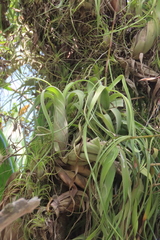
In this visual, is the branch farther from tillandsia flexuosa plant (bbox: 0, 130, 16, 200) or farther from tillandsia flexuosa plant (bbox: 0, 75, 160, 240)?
tillandsia flexuosa plant (bbox: 0, 130, 16, 200)

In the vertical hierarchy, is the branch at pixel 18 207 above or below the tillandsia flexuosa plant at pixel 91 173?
above

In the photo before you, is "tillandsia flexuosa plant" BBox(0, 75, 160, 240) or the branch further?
"tillandsia flexuosa plant" BBox(0, 75, 160, 240)

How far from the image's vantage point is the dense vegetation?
0.55 metres

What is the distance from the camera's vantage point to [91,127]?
1.90ft

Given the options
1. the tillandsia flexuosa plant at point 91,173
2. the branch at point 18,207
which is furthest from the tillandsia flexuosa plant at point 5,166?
the branch at point 18,207

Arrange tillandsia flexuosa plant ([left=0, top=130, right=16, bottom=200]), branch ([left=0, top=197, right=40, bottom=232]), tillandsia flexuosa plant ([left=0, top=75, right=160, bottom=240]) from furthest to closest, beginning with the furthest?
tillandsia flexuosa plant ([left=0, top=130, right=16, bottom=200]), tillandsia flexuosa plant ([left=0, top=75, right=160, bottom=240]), branch ([left=0, top=197, right=40, bottom=232])

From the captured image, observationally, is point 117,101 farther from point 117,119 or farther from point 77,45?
point 77,45

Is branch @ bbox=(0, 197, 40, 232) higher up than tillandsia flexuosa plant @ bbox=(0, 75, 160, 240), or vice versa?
branch @ bbox=(0, 197, 40, 232)

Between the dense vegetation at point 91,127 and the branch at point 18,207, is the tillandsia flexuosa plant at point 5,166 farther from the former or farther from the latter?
the branch at point 18,207

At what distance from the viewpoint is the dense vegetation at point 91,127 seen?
1.80 ft

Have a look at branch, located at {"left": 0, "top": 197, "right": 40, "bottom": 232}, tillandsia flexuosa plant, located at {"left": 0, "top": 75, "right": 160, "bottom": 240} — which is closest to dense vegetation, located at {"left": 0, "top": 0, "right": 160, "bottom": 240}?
tillandsia flexuosa plant, located at {"left": 0, "top": 75, "right": 160, "bottom": 240}

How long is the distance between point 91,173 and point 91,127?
96mm

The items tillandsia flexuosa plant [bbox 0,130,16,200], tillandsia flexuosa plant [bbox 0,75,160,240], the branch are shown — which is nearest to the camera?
the branch

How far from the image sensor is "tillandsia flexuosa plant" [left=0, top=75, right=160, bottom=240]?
537 millimetres
